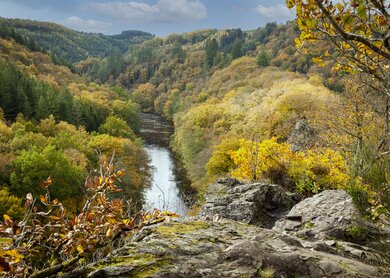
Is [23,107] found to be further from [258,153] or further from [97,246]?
[97,246]

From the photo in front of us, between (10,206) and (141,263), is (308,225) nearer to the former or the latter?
(141,263)

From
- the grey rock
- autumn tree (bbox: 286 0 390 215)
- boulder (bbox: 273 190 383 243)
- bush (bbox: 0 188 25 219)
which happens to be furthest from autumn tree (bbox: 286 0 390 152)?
bush (bbox: 0 188 25 219)

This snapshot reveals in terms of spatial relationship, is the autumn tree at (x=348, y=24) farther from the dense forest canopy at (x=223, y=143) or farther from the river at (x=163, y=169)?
the river at (x=163, y=169)

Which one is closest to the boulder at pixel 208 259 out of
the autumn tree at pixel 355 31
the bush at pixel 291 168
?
the autumn tree at pixel 355 31

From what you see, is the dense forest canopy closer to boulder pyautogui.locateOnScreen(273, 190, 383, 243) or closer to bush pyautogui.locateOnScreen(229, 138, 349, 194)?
bush pyautogui.locateOnScreen(229, 138, 349, 194)

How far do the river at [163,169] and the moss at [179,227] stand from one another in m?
23.5

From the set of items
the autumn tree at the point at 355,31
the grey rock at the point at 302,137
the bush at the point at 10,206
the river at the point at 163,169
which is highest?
the autumn tree at the point at 355,31

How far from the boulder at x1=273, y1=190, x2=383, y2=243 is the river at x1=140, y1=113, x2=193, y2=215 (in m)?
17.0

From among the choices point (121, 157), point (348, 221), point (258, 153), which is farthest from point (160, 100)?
point (348, 221)

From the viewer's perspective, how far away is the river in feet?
160

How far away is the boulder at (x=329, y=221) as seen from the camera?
1091 cm

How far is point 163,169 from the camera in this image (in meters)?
67.2

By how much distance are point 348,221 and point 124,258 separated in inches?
350

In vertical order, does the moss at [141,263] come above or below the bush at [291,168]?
above
